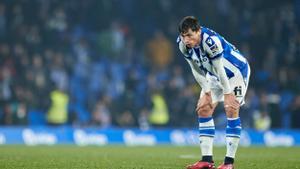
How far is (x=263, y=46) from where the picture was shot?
27891 mm

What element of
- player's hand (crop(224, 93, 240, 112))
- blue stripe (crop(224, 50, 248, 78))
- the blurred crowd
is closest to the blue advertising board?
the blurred crowd

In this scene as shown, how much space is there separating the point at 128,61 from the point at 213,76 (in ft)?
52.4

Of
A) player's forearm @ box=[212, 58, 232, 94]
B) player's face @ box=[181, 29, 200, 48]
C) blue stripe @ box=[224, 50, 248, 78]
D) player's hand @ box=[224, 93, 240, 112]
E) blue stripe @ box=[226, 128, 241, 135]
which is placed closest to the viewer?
player's face @ box=[181, 29, 200, 48]

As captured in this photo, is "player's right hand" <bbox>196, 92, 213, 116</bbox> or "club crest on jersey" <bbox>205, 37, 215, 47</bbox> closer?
"club crest on jersey" <bbox>205, 37, 215, 47</bbox>

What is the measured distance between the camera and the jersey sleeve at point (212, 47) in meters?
11.0

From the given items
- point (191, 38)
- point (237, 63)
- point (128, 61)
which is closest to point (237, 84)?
point (237, 63)

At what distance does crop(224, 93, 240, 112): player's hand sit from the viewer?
36.7ft

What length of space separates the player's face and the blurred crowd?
45.6 feet

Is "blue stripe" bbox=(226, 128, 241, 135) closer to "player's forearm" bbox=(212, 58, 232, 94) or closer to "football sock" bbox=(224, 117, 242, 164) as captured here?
"football sock" bbox=(224, 117, 242, 164)

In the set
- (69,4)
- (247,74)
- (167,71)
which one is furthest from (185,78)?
(247,74)

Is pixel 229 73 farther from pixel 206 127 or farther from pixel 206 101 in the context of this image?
pixel 206 127

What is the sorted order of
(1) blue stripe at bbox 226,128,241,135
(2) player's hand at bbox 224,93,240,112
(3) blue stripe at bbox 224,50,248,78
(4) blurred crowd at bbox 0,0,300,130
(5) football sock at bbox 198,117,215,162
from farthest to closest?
(4) blurred crowd at bbox 0,0,300,130
(5) football sock at bbox 198,117,215,162
(3) blue stripe at bbox 224,50,248,78
(1) blue stripe at bbox 226,128,241,135
(2) player's hand at bbox 224,93,240,112

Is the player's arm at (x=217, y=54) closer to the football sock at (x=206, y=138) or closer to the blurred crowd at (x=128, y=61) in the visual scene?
the football sock at (x=206, y=138)

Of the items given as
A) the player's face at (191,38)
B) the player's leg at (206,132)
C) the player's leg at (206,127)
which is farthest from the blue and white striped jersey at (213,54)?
the player's leg at (206,132)
